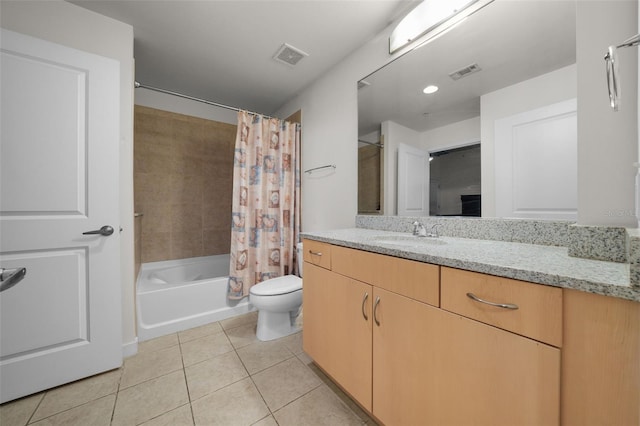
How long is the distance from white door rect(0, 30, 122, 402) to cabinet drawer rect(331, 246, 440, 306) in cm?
140

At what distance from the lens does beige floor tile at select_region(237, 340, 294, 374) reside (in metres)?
1.42

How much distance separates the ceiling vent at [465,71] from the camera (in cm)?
117

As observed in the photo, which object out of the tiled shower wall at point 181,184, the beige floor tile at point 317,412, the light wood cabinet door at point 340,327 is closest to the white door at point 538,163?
the light wood cabinet door at point 340,327

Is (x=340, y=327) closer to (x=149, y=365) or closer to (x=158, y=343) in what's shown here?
(x=149, y=365)

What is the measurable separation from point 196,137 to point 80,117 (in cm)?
149

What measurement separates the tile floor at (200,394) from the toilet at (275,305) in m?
0.14

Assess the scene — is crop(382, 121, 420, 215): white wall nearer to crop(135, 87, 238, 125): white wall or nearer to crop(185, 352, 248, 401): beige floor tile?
crop(185, 352, 248, 401): beige floor tile

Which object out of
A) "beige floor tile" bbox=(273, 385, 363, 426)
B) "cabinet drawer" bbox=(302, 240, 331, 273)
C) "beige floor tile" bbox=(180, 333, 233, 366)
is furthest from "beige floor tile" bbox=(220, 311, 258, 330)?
"cabinet drawer" bbox=(302, 240, 331, 273)

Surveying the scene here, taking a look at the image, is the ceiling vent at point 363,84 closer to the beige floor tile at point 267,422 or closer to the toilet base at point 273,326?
the toilet base at point 273,326

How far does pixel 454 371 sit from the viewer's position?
694mm

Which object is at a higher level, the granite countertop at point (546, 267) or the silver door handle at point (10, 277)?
the granite countertop at point (546, 267)

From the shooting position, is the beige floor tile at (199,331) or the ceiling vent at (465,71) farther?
the beige floor tile at (199,331)

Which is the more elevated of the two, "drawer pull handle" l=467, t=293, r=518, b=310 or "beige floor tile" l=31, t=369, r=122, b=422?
"drawer pull handle" l=467, t=293, r=518, b=310

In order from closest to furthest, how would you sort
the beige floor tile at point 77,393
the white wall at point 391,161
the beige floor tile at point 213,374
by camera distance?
the beige floor tile at point 77,393 → the beige floor tile at point 213,374 → the white wall at point 391,161
